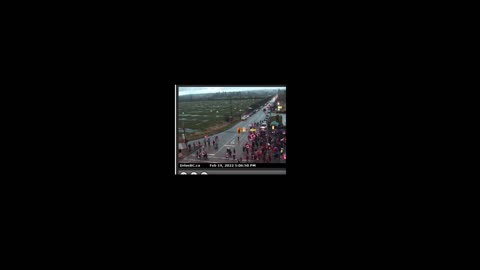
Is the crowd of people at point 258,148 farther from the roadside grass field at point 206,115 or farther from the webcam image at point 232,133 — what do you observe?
the roadside grass field at point 206,115

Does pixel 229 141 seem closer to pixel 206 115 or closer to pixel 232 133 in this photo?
pixel 232 133

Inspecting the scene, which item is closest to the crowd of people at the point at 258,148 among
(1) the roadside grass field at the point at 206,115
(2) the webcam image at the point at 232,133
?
(2) the webcam image at the point at 232,133

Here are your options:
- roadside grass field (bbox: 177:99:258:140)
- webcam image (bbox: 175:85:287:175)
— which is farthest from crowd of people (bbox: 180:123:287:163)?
roadside grass field (bbox: 177:99:258:140)

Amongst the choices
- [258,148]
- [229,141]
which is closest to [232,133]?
[229,141]

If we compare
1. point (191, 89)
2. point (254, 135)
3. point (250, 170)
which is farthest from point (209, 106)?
point (250, 170)

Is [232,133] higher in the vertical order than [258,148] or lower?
higher

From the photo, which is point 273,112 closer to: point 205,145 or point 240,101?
point 240,101

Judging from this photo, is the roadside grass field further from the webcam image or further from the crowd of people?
the crowd of people
